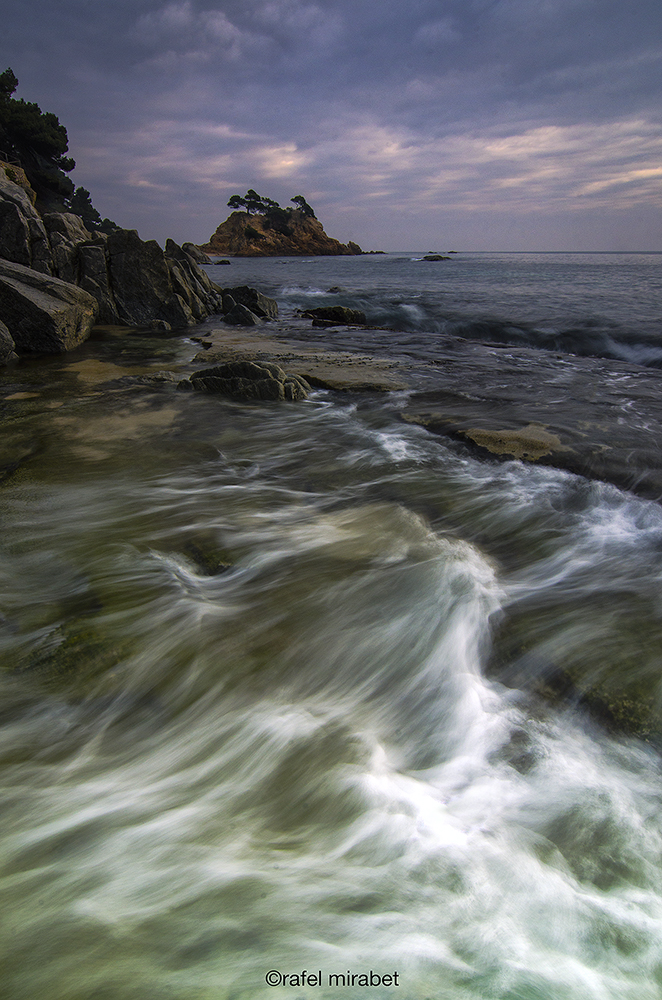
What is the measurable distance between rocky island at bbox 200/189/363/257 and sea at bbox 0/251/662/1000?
11696 cm

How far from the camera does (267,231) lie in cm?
11044

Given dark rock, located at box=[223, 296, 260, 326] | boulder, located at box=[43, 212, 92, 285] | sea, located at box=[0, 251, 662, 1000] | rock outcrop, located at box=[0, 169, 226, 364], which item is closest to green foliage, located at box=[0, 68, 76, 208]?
rock outcrop, located at box=[0, 169, 226, 364]

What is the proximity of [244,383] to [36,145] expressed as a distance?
52513 millimetres

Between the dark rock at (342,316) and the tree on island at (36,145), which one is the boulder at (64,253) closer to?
the dark rock at (342,316)

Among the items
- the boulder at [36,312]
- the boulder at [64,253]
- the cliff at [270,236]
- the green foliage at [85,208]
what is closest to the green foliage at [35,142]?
the green foliage at [85,208]

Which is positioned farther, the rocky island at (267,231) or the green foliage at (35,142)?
the rocky island at (267,231)

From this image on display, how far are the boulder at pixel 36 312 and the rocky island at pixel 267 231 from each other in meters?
108

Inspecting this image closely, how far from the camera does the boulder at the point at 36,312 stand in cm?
1020

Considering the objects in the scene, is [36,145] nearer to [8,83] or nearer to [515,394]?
[8,83]

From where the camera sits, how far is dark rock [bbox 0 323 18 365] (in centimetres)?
967

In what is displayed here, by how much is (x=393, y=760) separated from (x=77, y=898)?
1.27 metres

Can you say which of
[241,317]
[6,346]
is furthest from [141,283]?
[6,346]

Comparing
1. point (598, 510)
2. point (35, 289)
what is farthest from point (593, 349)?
point (35, 289)

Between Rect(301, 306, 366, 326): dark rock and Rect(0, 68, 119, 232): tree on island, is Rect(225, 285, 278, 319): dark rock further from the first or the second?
Rect(0, 68, 119, 232): tree on island
